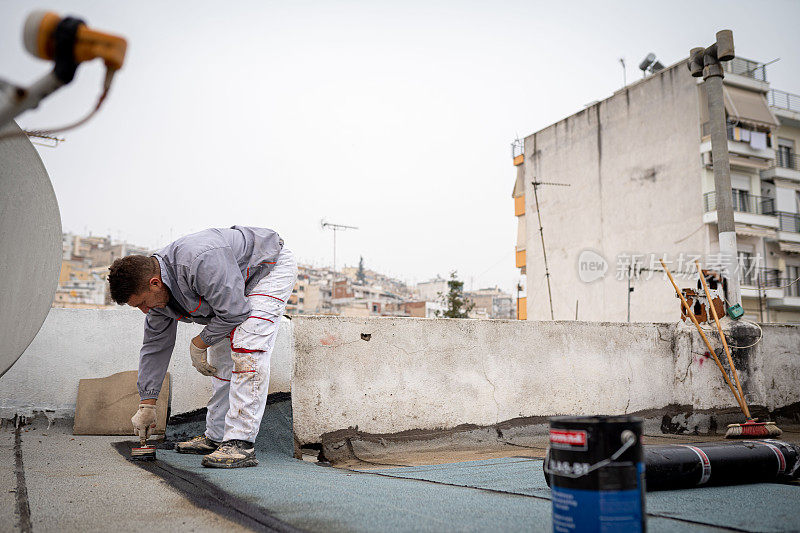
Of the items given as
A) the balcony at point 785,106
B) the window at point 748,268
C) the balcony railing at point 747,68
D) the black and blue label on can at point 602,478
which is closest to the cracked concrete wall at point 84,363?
the black and blue label on can at point 602,478

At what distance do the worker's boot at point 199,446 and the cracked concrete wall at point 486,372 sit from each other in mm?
520

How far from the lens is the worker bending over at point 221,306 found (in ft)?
9.27

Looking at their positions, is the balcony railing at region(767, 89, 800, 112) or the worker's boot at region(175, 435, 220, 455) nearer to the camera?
the worker's boot at region(175, 435, 220, 455)

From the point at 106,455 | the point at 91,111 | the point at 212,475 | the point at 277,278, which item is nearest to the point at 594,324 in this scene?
the point at 277,278

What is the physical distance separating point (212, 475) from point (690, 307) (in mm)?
4520

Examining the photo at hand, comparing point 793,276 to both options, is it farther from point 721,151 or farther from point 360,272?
point 360,272

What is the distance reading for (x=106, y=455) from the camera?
322 centimetres

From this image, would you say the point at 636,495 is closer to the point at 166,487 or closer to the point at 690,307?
the point at 166,487

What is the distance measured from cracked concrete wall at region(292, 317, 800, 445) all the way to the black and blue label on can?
246 centimetres

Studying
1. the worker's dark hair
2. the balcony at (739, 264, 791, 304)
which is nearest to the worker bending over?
the worker's dark hair

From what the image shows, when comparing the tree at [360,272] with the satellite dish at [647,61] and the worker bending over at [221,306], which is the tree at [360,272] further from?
the worker bending over at [221,306]

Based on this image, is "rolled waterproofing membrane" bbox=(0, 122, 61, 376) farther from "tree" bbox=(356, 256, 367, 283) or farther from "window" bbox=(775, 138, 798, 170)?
"tree" bbox=(356, 256, 367, 283)

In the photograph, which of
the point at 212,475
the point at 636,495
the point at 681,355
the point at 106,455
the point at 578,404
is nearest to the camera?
the point at 636,495

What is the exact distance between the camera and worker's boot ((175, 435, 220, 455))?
3.43m
